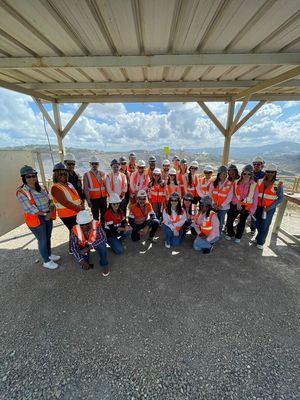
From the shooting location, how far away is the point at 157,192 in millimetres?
4586

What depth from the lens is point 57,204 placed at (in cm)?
318

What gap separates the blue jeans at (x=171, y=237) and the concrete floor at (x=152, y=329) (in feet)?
1.65

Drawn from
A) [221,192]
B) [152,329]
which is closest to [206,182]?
[221,192]

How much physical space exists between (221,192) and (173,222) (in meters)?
1.27

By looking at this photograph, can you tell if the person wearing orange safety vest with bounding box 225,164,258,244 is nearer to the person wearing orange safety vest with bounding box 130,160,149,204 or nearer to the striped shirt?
the person wearing orange safety vest with bounding box 130,160,149,204

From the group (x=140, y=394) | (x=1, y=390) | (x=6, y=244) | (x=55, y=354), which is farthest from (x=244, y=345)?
(x=6, y=244)

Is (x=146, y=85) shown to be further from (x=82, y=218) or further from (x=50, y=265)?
(x=50, y=265)

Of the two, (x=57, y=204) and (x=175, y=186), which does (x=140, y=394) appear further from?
(x=175, y=186)

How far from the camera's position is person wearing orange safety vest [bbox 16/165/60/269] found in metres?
2.81

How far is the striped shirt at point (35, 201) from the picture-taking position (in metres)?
2.78

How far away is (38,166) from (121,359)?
5.00 meters

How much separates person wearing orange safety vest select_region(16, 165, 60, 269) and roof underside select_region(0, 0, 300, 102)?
197cm

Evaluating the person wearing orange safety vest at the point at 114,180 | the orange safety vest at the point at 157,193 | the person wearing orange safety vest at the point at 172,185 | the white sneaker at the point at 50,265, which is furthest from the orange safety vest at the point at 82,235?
the person wearing orange safety vest at the point at 172,185

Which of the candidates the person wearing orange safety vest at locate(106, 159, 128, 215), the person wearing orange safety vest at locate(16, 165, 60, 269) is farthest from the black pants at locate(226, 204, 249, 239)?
the person wearing orange safety vest at locate(16, 165, 60, 269)
